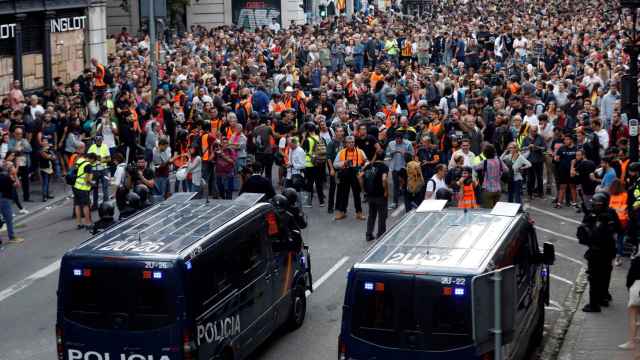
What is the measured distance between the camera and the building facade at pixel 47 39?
115 feet

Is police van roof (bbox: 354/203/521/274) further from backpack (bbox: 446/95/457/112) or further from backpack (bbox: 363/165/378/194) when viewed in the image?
backpack (bbox: 446/95/457/112)

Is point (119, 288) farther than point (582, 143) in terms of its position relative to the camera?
No

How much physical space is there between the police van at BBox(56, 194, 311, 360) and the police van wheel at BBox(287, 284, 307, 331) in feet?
5.38

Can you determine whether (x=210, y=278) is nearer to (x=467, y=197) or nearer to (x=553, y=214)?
(x=467, y=197)

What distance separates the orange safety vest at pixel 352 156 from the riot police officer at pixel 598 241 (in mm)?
6934

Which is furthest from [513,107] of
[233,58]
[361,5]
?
[361,5]

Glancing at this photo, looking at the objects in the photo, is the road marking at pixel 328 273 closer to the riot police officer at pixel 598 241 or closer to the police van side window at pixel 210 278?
the riot police officer at pixel 598 241

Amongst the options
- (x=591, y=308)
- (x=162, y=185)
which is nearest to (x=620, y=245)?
(x=591, y=308)

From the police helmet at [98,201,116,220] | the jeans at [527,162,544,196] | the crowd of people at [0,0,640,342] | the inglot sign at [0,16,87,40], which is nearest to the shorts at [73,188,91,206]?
the crowd of people at [0,0,640,342]

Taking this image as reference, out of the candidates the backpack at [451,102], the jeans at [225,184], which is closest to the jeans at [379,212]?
the jeans at [225,184]

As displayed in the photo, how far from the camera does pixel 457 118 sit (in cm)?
2498

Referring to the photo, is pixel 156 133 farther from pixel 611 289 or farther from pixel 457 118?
pixel 611 289

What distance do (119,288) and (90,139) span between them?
15457 millimetres

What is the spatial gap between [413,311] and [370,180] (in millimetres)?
9557
